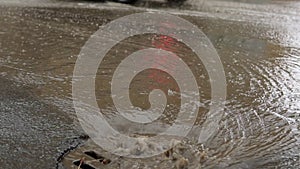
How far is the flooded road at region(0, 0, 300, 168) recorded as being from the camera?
437 centimetres

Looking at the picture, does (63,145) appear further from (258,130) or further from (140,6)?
(140,6)

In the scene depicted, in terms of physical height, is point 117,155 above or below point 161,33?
below

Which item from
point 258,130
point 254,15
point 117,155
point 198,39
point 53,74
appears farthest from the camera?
point 254,15

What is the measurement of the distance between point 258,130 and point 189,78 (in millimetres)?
1934

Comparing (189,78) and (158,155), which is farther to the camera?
(189,78)

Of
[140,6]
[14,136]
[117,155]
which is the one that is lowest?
[14,136]

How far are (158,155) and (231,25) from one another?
7509mm

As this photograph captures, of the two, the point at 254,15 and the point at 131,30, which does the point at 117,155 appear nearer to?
the point at 131,30

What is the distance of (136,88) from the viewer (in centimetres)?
612

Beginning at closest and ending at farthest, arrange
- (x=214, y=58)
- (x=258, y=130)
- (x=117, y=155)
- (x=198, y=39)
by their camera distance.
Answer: (x=117, y=155), (x=258, y=130), (x=214, y=58), (x=198, y=39)

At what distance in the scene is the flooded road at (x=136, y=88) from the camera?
4367 millimetres

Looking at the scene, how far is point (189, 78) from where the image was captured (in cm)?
673

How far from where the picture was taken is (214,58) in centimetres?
789

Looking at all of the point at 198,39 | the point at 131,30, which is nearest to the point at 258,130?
the point at 198,39
